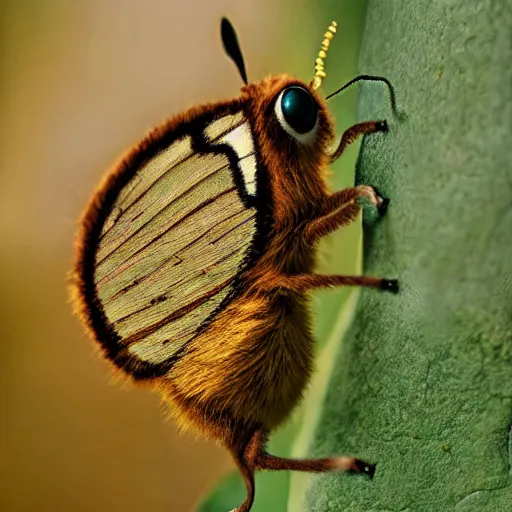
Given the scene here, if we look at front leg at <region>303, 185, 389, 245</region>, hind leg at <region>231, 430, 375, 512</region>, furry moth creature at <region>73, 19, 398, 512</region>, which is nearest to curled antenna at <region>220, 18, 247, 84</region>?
furry moth creature at <region>73, 19, 398, 512</region>

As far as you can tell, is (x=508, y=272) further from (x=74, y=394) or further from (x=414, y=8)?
(x=74, y=394)

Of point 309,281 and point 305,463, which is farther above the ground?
point 309,281

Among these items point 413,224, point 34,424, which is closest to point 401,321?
point 413,224

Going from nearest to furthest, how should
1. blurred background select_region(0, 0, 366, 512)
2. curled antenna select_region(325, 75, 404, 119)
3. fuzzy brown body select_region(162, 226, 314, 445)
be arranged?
1. curled antenna select_region(325, 75, 404, 119)
2. fuzzy brown body select_region(162, 226, 314, 445)
3. blurred background select_region(0, 0, 366, 512)

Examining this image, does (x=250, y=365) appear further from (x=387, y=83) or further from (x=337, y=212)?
(x=387, y=83)

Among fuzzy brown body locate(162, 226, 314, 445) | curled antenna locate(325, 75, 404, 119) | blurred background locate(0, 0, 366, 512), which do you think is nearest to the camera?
curled antenna locate(325, 75, 404, 119)

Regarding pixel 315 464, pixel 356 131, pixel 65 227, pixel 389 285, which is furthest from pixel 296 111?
pixel 65 227

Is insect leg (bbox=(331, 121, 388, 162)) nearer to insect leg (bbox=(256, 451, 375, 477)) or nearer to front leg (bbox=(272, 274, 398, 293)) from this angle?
front leg (bbox=(272, 274, 398, 293))

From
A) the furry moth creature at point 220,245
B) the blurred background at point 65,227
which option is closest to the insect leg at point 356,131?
the furry moth creature at point 220,245
